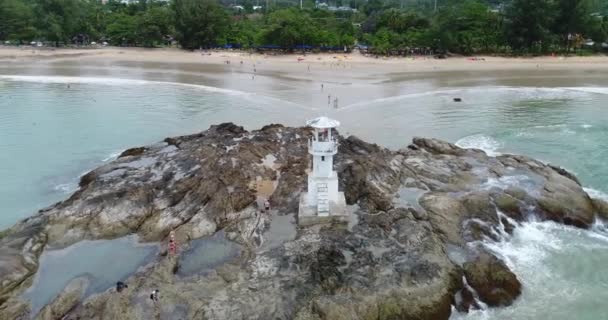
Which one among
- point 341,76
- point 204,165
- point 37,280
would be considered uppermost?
point 341,76

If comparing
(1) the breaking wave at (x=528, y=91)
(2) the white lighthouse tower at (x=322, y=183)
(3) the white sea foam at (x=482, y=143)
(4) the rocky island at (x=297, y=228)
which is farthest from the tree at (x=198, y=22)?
(2) the white lighthouse tower at (x=322, y=183)

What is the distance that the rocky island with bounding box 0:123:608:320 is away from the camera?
1600cm

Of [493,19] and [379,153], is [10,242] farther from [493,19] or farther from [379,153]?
[493,19]

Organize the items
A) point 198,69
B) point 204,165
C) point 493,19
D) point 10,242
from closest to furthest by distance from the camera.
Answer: point 10,242
point 204,165
point 198,69
point 493,19

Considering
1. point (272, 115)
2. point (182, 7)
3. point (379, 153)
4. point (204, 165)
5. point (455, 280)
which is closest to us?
point (455, 280)

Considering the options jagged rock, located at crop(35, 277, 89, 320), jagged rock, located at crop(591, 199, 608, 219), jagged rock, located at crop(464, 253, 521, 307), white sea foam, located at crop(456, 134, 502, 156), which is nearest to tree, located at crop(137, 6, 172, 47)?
white sea foam, located at crop(456, 134, 502, 156)

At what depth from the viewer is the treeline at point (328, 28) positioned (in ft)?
226

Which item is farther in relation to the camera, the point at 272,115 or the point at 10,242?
the point at 272,115

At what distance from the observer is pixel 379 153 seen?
1070 inches

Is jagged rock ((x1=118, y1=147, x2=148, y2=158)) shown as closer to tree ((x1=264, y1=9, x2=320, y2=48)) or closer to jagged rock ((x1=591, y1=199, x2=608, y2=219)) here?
jagged rock ((x1=591, y1=199, x2=608, y2=219))

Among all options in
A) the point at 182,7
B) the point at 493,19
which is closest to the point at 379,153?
the point at 493,19

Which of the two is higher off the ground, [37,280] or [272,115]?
[272,115]

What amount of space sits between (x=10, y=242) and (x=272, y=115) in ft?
76.2

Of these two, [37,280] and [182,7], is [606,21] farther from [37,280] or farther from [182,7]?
[37,280]
